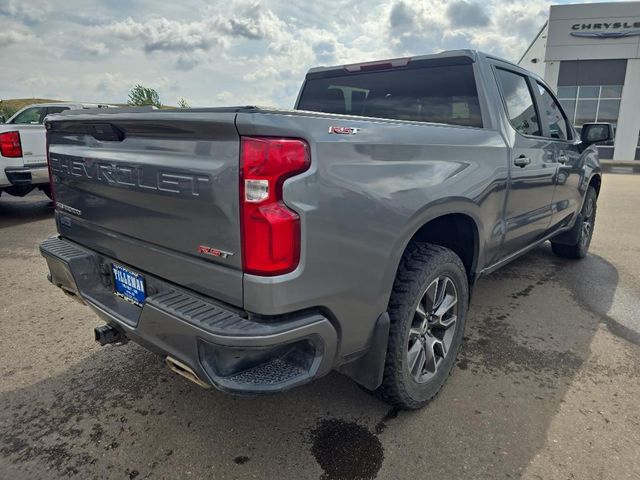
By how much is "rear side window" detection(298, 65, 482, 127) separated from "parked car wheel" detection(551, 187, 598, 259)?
2875 millimetres

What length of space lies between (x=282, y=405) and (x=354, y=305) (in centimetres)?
97

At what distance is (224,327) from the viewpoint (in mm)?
1669

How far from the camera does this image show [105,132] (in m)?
2.15

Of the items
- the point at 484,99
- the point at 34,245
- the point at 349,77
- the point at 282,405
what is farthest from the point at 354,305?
the point at 34,245

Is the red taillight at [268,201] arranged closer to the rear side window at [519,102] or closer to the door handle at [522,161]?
the door handle at [522,161]

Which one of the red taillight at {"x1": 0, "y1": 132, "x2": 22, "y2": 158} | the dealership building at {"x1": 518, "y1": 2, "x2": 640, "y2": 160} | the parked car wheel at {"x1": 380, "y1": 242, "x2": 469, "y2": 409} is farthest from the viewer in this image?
the dealership building at {"x1": 518, "y1": 2, "x2": 640, "y2": 160}

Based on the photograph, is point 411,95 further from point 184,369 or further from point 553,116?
point 184,369

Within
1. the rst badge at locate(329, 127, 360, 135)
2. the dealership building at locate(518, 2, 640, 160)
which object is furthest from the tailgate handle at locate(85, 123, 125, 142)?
the dealership building at locate(518, 2, 640, 160)

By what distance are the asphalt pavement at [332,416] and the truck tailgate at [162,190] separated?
0.87 meters

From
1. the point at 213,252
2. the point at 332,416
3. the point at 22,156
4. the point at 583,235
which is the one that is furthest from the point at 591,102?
the point at 213,252

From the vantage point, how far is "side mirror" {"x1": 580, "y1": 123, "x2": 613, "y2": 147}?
4195mm

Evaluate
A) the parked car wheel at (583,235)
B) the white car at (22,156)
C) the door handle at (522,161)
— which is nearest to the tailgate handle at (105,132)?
the door handle at (522,161)

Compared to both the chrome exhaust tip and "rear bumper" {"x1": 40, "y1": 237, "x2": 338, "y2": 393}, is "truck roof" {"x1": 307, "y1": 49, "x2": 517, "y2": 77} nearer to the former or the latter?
"rear bumper" {"x1": 40, "y1": 237, "x2": 338, "y2": 393}

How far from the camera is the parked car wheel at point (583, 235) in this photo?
204 inches
